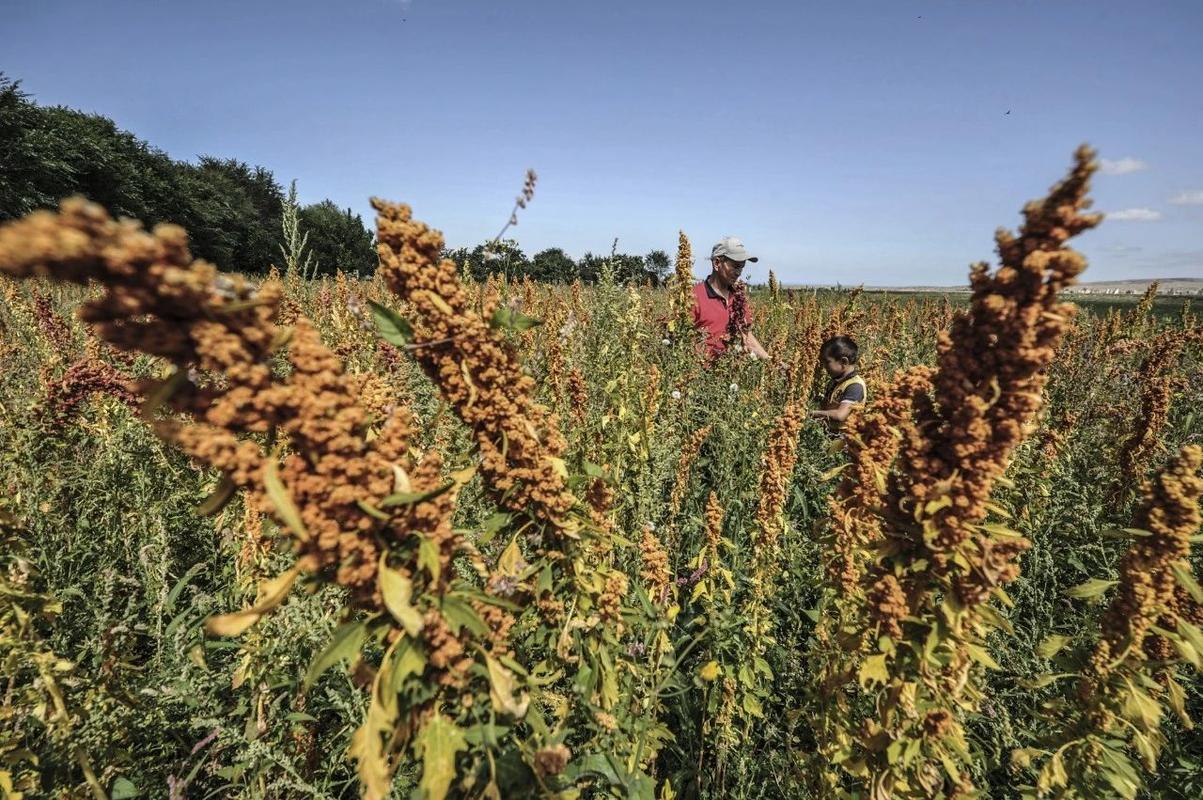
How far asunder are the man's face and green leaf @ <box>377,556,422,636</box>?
6.00m

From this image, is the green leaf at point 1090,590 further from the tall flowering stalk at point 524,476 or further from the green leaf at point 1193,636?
the tall flowering stalk at point 524,476

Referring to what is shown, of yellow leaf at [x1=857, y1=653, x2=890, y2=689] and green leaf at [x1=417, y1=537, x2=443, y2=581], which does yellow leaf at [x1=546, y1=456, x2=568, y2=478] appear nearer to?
green leaf at [x1=417, y1=537, x2=443, y2=581]

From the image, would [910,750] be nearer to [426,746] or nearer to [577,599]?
[577,599]

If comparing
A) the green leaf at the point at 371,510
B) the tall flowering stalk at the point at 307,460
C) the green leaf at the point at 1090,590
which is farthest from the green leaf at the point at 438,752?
the green leaf at the point at 1090,590

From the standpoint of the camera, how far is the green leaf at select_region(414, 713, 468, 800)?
1.08 m

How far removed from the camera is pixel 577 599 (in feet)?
5.57

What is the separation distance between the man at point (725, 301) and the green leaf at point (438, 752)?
14.5ft

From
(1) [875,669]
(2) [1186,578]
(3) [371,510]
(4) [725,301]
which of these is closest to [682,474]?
(1) [875,669]

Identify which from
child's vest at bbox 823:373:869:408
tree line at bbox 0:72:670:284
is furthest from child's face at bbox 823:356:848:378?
tree line at bbox 0:72:670:284

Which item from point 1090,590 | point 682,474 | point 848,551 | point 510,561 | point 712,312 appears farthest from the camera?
point 712,312

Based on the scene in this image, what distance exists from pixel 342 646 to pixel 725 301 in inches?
244

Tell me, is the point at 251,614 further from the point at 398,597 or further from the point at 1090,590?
the point at 1090,590

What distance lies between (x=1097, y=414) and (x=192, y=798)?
28.3 ft

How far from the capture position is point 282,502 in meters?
0.95
